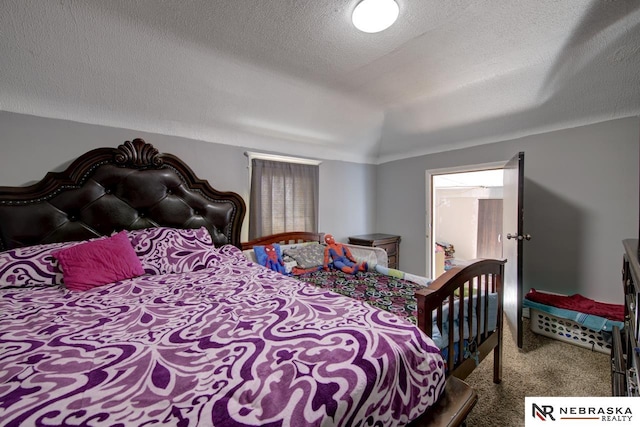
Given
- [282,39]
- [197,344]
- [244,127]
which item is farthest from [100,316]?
[244,127]

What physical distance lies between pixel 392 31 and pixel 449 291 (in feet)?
5.38

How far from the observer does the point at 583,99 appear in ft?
7.15

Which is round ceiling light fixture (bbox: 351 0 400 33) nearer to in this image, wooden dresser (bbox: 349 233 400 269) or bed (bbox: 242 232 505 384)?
bed (bbox: 242 232 505 384)

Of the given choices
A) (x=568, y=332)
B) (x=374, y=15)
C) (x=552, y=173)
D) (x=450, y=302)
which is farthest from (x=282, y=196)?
(x=568, y=332)

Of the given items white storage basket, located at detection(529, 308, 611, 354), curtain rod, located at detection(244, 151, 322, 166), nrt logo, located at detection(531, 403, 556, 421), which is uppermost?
curtain rod, located at detection(244, 151, 322, 166)

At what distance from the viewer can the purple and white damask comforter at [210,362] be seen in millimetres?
582

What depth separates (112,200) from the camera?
1961 mm

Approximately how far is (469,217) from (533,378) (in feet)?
15.2

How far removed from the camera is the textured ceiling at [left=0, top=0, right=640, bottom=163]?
4.88 ft

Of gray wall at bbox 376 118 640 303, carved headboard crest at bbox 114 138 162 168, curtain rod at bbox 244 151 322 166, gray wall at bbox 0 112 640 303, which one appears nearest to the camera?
gray wall at bbox 0 112 640 303

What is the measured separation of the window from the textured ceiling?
1.16 feet

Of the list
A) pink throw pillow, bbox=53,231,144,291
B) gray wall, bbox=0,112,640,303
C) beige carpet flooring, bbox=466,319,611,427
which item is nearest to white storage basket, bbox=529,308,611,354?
beige carpet flooring, bbox=466,319,611,427

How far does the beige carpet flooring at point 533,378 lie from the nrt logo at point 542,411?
1.53 ft

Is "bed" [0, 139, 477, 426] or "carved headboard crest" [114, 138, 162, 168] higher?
"carved headboard crest" [114, 138, 162, 168]
